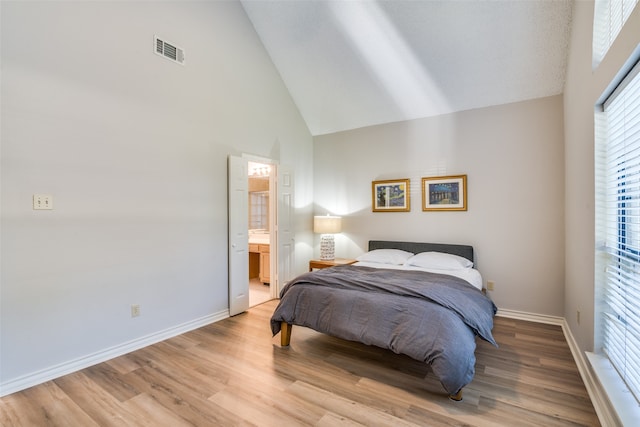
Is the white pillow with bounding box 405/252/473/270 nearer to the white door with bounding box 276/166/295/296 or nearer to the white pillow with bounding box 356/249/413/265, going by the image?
the white pillow with bounding box 356/249/413/265

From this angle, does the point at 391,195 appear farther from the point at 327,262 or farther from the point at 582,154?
the point at 582,154

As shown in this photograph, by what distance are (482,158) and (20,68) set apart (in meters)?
4.49

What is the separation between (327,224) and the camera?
186 inches

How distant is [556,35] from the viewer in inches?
119

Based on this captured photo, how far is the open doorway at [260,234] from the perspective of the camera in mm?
4594

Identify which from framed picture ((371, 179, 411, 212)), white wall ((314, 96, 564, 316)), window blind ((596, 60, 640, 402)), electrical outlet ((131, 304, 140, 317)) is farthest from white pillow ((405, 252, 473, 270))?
electrical outlet ((131, 304, 140, 317))

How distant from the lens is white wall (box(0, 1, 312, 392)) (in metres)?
2.25

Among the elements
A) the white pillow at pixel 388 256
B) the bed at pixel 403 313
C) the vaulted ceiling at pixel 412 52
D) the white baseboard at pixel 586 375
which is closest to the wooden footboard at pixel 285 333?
the bed at pixel 403 313

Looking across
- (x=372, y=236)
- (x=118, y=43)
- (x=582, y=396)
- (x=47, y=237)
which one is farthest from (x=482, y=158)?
(x=47, y=237)

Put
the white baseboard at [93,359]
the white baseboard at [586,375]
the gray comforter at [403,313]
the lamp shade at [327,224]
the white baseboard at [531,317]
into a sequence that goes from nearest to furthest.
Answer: the white baseboard at [586,375], the gray comforter at [403,313], the white baseboard at [93,359], the white baseboard at [531,317], the lamp shade at [327,224]

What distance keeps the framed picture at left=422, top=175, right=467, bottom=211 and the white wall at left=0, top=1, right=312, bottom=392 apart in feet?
8.13

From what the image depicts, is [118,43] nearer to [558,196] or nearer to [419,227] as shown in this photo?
[419,227]

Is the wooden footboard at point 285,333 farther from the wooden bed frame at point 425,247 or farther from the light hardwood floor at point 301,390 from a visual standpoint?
the wooden bed frame at point 425,247

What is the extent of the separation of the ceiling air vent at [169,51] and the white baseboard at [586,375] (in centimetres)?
430
